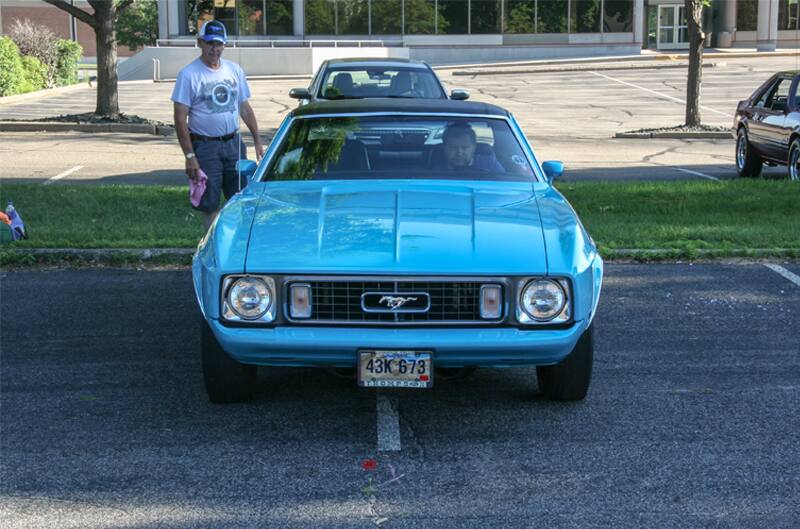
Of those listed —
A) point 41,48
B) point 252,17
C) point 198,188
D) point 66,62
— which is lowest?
point 198,188

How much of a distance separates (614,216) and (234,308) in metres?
7.06

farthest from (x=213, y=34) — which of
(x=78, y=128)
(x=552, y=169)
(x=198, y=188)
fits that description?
(x=78, y=128)

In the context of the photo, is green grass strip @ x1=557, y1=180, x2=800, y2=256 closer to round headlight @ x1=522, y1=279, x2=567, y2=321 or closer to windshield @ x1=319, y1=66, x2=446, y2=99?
windshield @ x1=319, y1=66, x2=446, y2=99

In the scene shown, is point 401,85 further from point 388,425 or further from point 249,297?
point 249,297

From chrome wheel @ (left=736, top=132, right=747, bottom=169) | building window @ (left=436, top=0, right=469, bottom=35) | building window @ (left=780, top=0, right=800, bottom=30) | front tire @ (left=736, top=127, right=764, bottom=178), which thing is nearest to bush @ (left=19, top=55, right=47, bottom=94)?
building window @ (left=436, top=0, right=469, bottom=35)

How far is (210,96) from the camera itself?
333 inches

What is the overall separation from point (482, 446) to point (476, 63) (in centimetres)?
4365

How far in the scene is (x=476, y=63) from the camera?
157 feet

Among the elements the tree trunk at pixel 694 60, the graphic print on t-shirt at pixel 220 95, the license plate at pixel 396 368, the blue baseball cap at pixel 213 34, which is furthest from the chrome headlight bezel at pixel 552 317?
the tree trunk at pixel 694 60

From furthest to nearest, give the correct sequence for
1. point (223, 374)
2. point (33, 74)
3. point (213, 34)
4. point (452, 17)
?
point (452, 17) < point (33, 74) < point (213, 34) < point (223, 374)

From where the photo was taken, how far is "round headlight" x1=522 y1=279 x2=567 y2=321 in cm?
517

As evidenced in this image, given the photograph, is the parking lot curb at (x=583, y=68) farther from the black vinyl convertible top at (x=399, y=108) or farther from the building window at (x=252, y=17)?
the black vinyl convertible top at (x=399, y=108)

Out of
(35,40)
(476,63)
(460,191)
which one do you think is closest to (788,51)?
(476,63)

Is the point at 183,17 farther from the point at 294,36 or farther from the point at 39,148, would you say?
the point at 39,148
